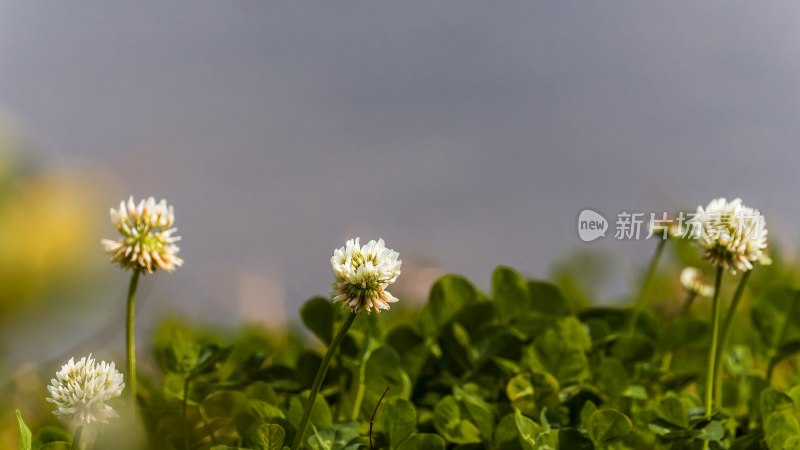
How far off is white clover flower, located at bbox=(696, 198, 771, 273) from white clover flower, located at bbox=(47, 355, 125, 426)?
0.29 metres

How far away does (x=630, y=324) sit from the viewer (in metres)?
0.58

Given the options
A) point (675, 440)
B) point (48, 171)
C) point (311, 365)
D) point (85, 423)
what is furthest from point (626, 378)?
point (48, 171)

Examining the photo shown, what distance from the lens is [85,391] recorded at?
333 mm

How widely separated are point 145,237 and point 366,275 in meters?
0.12

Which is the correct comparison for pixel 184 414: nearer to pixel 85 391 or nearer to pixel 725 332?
pixel 85 391

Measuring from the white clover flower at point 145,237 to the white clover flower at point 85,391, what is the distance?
5 cm

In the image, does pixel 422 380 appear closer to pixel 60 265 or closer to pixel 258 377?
pixel 258 377

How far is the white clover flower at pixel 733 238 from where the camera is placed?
1.41 feet

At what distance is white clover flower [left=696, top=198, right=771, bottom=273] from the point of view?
429mm

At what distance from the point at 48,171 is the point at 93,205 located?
20 mm

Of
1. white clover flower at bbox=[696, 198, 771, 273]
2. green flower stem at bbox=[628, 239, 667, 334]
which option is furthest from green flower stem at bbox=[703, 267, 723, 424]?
green flower stem at bbox=[628, 239, 667, 334]

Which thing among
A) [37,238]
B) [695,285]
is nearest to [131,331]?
[37,238]

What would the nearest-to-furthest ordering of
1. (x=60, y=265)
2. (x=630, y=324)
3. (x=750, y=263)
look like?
(x=60, y=265) → (x=750, y=263) → (x=630, y=324)

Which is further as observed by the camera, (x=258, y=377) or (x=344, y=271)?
(x=258, y=377)
